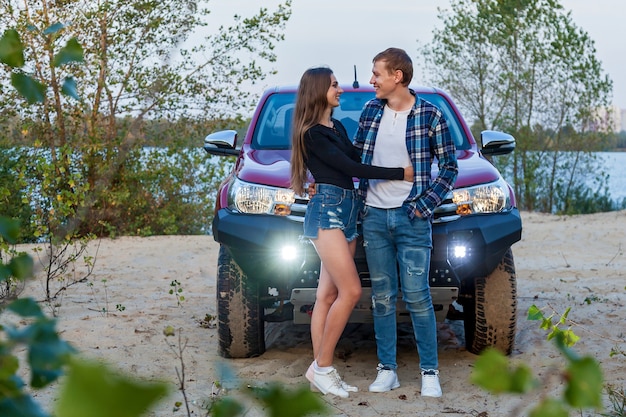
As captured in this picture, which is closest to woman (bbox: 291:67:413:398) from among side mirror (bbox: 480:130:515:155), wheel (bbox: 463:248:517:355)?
wheel (bbox: 463:248:517:355)

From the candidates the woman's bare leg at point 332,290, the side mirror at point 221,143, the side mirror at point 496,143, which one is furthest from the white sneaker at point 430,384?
the side mirror at point 221,143

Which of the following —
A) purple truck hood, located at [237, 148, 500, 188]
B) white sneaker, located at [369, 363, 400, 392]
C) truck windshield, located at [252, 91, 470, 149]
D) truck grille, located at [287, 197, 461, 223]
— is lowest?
white sneaker, located at [369, 363, 400, 392]

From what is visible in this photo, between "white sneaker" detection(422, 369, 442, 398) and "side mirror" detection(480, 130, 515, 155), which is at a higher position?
"side mirror" detection(480, 130, 515, 155)

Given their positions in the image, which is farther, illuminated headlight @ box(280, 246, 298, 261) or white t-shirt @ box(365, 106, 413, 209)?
illuminated headlight @ box(280, 246, 298, 261)

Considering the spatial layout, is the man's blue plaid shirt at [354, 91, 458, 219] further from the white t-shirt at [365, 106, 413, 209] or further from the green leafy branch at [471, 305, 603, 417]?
the green leafy branch at [471, 305, 603, 417]

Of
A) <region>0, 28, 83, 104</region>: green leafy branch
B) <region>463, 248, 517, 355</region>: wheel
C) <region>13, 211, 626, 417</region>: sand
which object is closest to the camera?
<region>0, 28, 83, 104</region>: green leafy branch

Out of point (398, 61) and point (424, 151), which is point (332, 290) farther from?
point (398, 61)

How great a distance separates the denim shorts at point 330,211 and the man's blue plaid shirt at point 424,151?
139 mm

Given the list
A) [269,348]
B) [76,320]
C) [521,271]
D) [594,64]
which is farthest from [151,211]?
[594,64]

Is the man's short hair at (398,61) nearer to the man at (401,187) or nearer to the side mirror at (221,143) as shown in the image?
the man at (401,187)

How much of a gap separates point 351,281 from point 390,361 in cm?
53

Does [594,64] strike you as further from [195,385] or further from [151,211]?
[195,385]

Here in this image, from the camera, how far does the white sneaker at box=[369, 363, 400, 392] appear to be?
4680 millimetres

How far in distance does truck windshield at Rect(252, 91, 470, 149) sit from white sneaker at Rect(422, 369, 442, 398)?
1534mm
